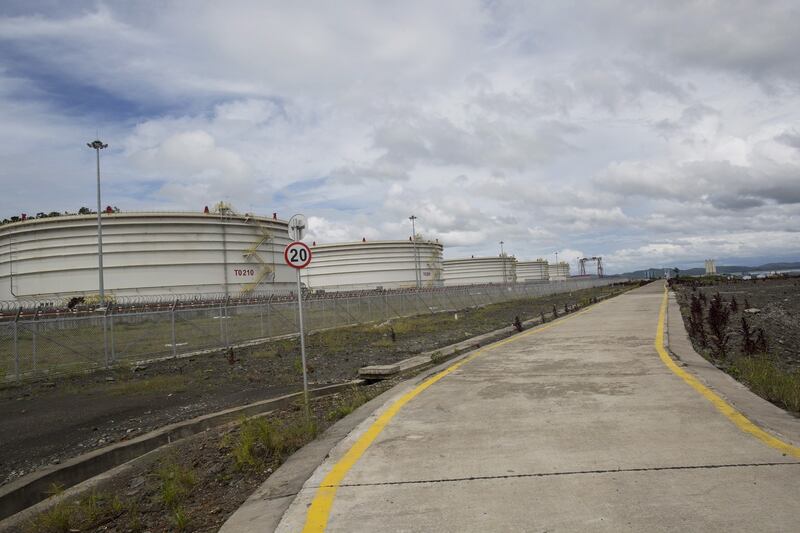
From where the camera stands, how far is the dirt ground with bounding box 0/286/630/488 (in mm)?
8349

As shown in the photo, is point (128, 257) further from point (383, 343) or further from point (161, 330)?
point (383, 343)

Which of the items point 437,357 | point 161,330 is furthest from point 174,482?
point 161,330

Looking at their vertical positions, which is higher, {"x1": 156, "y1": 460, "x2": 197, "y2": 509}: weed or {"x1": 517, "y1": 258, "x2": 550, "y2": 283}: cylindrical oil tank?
{"x1": 517, "y1": 258, "x2": 550, "y2": 283}: cylindrical oil tank

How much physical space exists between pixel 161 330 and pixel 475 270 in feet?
335

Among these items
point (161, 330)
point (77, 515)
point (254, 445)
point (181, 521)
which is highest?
point (161, 330)

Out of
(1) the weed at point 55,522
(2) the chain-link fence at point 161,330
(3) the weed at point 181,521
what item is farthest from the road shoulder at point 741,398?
(2) the chain-link fence at point 161,330

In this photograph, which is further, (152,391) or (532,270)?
(532,270)

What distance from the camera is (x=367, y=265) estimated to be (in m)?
86.9

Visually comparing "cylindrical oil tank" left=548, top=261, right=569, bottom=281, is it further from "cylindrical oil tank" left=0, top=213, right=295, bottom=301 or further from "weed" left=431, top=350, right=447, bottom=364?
"weed" left=431, top=350, right=447, bottom=364

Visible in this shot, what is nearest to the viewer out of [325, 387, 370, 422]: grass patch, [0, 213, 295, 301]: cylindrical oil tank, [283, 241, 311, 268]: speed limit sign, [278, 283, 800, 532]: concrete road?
[278, 283, 800, 532]: concrete road

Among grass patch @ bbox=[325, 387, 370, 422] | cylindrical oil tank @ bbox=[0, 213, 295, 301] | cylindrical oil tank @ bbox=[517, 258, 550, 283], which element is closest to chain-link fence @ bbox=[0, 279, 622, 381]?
grass patch @ bbox=[325, 387, 370, 422]

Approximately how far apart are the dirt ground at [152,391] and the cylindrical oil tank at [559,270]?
164 m

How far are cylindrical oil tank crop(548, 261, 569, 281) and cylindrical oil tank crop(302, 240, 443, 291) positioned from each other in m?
98.4

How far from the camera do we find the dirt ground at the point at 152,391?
8349 mm
